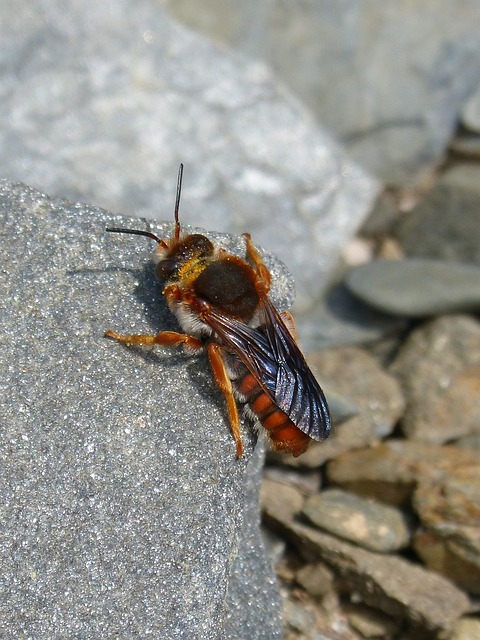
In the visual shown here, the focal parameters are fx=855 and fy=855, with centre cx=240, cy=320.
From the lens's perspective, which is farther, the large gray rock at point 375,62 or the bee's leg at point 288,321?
the large gray rock at point 375,62

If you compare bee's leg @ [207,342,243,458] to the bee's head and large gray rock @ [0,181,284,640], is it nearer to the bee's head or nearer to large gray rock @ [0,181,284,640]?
large gray rock @ [0,181,284,640]

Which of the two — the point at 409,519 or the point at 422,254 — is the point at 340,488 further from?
the point at 422,254

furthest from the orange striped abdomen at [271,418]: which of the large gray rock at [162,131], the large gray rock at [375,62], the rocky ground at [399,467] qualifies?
the large gray rock at [375,62]

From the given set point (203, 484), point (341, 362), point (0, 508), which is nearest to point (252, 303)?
point (203, 484)

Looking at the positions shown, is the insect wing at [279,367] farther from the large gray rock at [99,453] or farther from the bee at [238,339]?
the large gray rock at [99,453]

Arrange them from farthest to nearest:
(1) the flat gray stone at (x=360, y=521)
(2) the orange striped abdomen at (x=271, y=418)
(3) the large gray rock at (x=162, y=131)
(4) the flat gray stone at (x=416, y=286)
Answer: (4) the flat gray stone at (x=416, y=286) → (3) the large gray rock at (x=162, y=131) → (1) the flat gray stone at (x=360, y=521) → (2) the orange striped abdomen at (x=271, y=418)

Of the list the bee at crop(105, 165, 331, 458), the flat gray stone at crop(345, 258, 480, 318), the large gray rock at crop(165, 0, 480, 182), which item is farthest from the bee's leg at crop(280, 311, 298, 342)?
the large gray rock at crop(165, 0, 480, 182)
